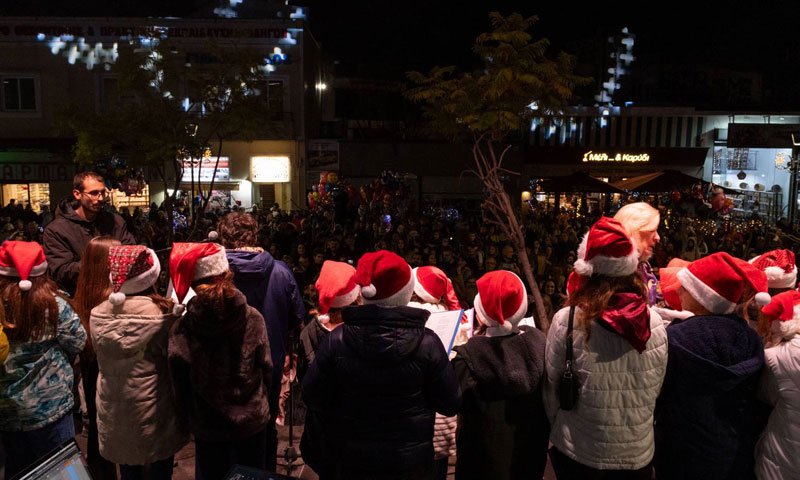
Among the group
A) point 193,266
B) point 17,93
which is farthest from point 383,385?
point 17,93

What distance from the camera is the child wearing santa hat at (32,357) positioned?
2.98 metres

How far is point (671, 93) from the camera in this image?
29734 mm

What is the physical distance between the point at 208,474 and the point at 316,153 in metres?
20.6

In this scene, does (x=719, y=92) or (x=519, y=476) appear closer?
(x=519, y=476)

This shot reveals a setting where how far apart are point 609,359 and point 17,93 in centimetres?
2468

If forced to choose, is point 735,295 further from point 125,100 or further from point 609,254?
point 125,100

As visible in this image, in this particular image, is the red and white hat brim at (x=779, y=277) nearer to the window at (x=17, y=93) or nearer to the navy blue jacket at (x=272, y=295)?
the navy blue jacket at (x=272, y=295)

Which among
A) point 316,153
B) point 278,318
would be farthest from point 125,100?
point 278,318

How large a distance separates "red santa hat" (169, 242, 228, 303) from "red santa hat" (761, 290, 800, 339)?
106 inches

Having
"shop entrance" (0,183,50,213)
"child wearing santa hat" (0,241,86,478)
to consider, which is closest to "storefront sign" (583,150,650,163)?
"shop entrance" (0,183,50,213)

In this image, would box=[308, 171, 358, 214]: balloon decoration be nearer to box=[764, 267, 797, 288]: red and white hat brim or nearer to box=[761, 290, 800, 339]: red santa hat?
box=[764, 267, 797, 288]: red and white hat brim

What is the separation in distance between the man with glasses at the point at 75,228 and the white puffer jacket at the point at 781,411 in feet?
13.7

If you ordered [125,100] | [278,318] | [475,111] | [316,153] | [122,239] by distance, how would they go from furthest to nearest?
[316,153] < [125,100] < [475,111] < [122,239] < [278,318]

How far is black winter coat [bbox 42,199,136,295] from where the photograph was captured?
4.09 metres
